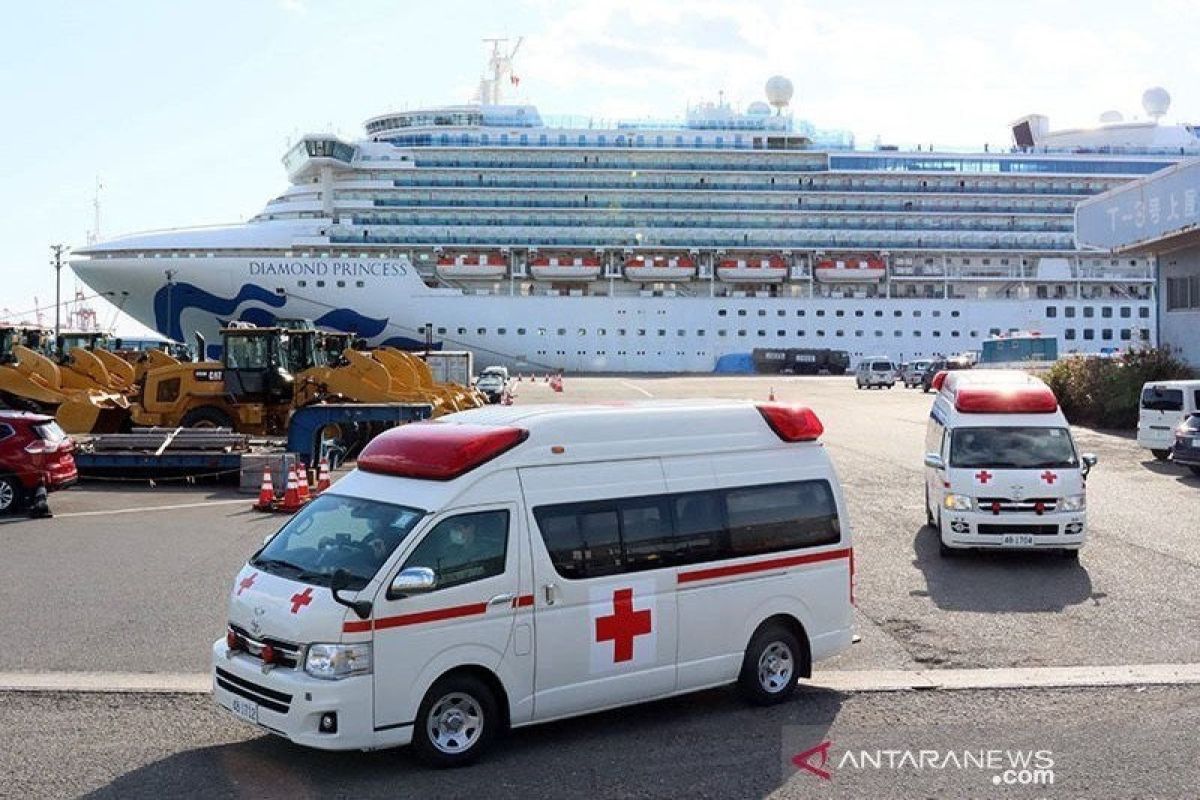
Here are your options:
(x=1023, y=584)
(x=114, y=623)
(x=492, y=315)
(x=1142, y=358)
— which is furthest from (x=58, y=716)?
(x=492, y=315)

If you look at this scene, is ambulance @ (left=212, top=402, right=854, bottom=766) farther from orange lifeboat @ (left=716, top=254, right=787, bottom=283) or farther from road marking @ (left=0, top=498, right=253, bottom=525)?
orange lifeboat @ (left=716, top=254, right=787, bottom=283)

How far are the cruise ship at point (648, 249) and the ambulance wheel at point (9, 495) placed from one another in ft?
150

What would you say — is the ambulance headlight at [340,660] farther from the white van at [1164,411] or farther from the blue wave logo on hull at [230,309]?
the blue wave logo on hull at [230,309]

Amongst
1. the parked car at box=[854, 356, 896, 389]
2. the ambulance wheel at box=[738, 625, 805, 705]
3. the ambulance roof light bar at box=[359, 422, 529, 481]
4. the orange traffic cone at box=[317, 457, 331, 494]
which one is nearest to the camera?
the ambulance roof light bar at box=[359, 422, 529, 481]

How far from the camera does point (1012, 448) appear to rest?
13195mm

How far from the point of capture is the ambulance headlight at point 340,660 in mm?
5961

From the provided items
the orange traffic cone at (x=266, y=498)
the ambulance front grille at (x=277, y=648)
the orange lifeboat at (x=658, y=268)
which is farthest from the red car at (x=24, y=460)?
the orange lifeboat at (x=658, y=268)

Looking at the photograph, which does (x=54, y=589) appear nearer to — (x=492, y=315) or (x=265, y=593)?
(x=265, y=593)

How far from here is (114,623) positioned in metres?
9.92

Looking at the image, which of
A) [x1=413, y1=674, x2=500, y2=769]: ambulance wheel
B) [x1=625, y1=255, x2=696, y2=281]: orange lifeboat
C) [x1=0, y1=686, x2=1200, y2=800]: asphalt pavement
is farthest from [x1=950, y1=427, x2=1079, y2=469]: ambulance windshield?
[x1=625, y1=255, x2=696, y2=281]: orange lifeboat

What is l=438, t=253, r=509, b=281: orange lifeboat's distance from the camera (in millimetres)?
64188

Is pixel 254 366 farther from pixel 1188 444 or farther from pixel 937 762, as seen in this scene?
pixel 937 762

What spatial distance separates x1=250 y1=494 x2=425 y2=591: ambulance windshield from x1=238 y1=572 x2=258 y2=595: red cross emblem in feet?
0.23

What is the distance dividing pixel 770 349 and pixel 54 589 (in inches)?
2332
